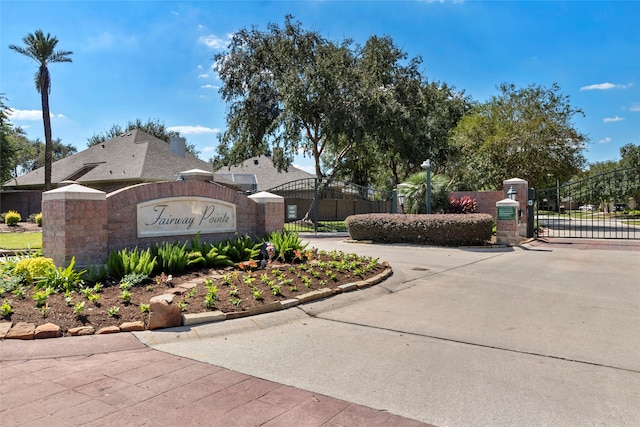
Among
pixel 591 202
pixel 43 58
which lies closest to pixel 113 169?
pixel 43 58

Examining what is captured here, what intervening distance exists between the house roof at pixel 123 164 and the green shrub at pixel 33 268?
18316 millimetres

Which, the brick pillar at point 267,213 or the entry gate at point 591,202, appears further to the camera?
the entry gate at point 591,202

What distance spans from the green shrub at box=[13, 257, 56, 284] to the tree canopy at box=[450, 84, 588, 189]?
948 inches

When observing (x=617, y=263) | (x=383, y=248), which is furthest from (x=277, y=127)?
(x=617, y=263)

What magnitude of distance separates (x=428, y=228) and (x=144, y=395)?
40.7ft

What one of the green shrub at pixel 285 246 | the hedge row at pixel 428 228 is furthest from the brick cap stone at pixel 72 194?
the hedge row at pixel 428 228

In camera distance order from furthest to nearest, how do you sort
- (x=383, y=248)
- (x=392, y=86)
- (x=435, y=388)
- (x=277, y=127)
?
(x=392, y=86)
(x=277, y=127)
(x=383, y=248)
(x=435, y=388)

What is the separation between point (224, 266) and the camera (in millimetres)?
8594

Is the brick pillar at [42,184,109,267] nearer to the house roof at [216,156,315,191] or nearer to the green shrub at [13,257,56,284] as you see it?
the green shrub at [13,257,56,284]

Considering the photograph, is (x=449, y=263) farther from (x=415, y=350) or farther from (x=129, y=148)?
(x=129, y=148)

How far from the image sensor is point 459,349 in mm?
4785

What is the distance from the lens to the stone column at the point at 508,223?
48.7 feet

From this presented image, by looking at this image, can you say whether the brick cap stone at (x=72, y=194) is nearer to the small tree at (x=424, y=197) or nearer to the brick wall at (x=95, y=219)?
the brick wall at (x=95, y=219)

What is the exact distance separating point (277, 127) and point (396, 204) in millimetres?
8566
